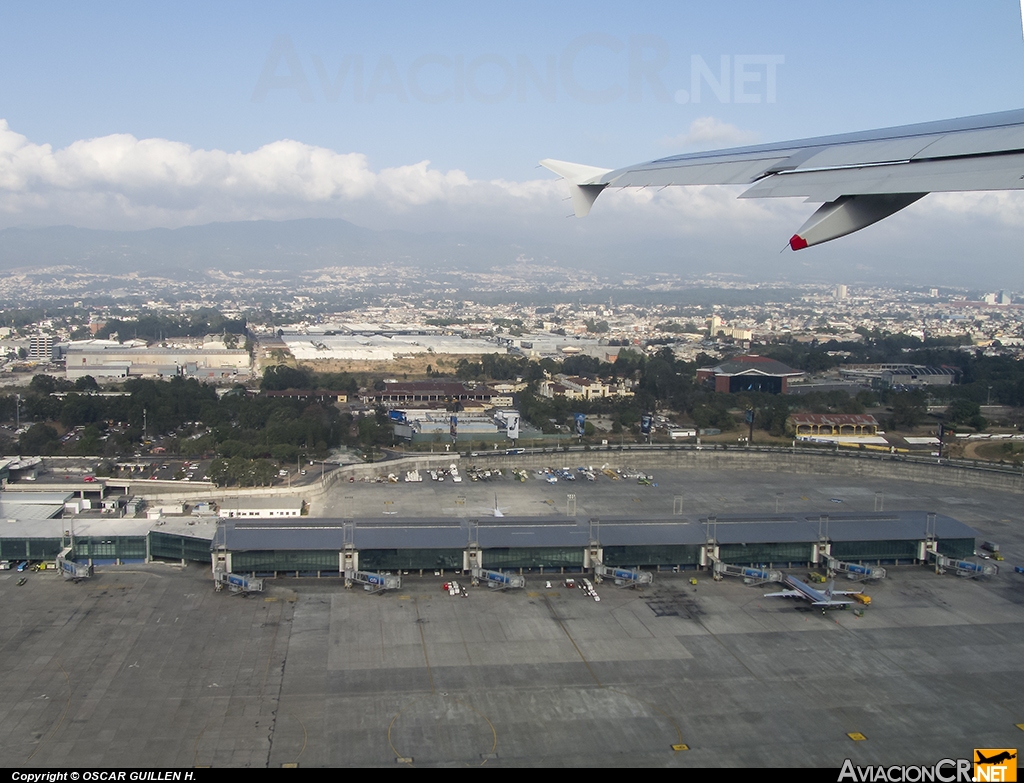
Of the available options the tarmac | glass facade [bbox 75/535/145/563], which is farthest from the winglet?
glass facade [bbox 75/535/145/563]

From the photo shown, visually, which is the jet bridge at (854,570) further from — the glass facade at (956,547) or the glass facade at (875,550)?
the glass facade at (956,547)

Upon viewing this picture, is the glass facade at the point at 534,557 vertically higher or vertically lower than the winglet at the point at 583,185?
lower

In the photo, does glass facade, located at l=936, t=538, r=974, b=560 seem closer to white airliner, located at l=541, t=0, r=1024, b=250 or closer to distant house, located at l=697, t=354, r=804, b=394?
white airliner, located at l=541, t=0, r=1024, b=250

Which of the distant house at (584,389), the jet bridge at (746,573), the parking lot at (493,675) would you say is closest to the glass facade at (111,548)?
the parking lot at (493,675)

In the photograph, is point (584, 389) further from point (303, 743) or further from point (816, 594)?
point (303, 743)

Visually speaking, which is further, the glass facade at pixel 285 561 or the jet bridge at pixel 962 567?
the jet bridge at pixel 962 567

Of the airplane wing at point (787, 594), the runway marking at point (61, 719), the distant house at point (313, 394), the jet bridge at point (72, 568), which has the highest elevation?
the distant house at point (313, 394)

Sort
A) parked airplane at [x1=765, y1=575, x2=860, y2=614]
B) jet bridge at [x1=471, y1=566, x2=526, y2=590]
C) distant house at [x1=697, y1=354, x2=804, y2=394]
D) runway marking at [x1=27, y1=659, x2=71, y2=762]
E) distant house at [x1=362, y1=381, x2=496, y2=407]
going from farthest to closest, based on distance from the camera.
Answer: distant house at [x1=697, y1=354, x2=804, y2=394] → distant house at [x1=362, y1=381, x2=496, y2=407] → jet bridge at [x1=471, y1=566, x2=526, y2=590] → parked airplane at [x1=765, y1=575, x2=860, y2=614] → runway marking at [x1=27, y1=659, x2=71, y2=762]

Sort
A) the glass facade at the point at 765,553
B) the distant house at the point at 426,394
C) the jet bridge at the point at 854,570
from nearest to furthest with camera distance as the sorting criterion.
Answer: the jet bridge at the point at 854,570
the glass facade at the point at 765,553
the distant house at the point at 426,394
